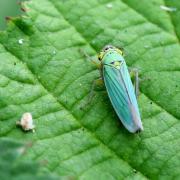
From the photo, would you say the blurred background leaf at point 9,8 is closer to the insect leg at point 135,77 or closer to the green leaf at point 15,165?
the insect leg at point 135,77

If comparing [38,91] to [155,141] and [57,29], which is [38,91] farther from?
[155,141]

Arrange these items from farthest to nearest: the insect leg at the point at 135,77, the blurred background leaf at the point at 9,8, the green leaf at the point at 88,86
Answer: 1. the blurred background leaf at the point at 9,8
2. the insect leg at the point at 135,77
3. the green leaf at the point at 88,86

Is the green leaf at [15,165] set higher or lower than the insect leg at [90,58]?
higher

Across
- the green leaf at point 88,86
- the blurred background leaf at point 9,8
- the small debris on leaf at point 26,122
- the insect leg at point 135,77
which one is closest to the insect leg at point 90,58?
the green leaf at point 88,86

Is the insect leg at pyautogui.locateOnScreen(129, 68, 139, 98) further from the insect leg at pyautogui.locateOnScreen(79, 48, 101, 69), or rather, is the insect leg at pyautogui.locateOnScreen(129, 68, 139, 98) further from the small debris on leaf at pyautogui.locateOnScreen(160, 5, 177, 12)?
the small debris on leaf at pyautogui.locateOnScreen(160, 5, 177, 12)

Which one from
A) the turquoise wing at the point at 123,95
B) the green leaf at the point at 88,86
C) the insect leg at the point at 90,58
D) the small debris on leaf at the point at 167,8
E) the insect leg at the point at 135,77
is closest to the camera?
the green leaf at the point at 88,86

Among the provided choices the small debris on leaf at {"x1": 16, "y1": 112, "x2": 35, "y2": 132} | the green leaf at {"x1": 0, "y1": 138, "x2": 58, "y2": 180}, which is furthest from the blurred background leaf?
the green leaf at {"x1": 0, "y1": 138, "x2": 58, "y2": 180}
